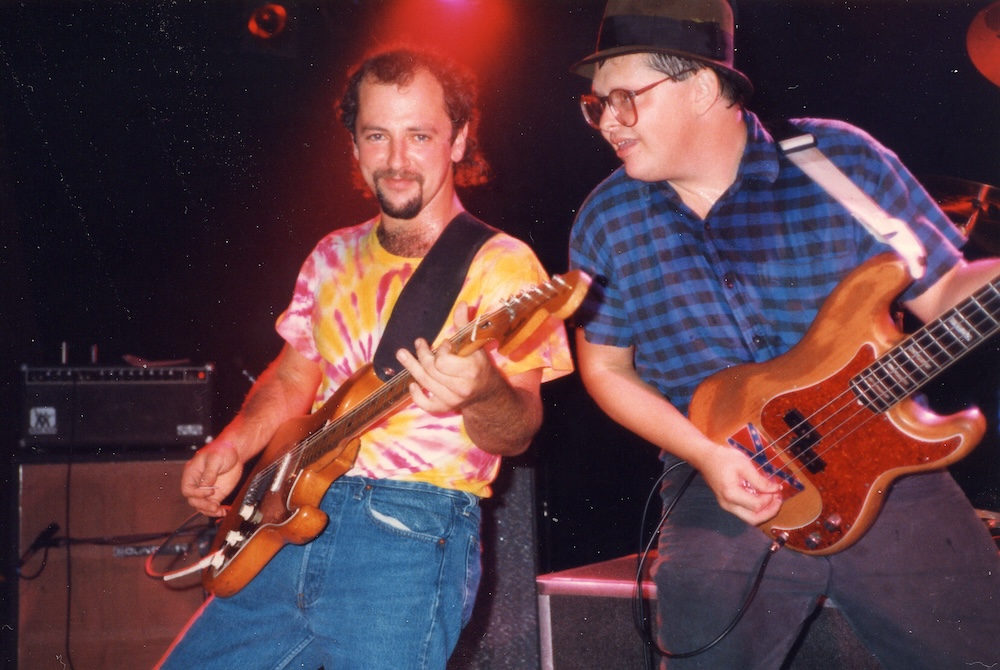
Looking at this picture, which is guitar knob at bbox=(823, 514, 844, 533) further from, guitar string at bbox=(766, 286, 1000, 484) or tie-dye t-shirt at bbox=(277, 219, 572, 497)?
tie-dye t-shirt at bbox=(277, 219, 572, 497)

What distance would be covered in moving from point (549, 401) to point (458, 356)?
1.92 metres

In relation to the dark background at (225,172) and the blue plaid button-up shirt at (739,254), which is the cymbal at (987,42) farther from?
the dark background at (225,172)

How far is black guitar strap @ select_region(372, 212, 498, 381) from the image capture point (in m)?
2.10

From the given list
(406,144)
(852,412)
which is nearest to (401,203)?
(406,144)

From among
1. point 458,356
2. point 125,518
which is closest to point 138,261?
point 125,518

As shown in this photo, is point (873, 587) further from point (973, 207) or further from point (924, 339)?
point (973, 207)

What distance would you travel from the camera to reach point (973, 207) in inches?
92.0

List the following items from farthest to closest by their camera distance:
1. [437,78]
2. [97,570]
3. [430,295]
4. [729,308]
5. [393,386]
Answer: [97,570] < [437,78] < [430,295] < [729,308] < [393,386]

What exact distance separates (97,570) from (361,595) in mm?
1649

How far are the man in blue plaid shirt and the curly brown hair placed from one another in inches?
17.4

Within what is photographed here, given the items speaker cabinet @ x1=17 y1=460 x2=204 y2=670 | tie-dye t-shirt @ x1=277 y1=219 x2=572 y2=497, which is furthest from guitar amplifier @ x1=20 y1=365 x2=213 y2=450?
tie-dye t-shirt @ x1=277 y1=219 x2=572 y2=497

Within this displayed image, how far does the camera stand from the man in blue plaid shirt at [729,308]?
1.66 m

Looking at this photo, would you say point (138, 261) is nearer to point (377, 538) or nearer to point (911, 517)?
point (377, 538)

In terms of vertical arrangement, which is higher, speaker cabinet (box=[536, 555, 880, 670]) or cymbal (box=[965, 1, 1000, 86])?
cymbal (box=[965, 1, 1000, 86])
